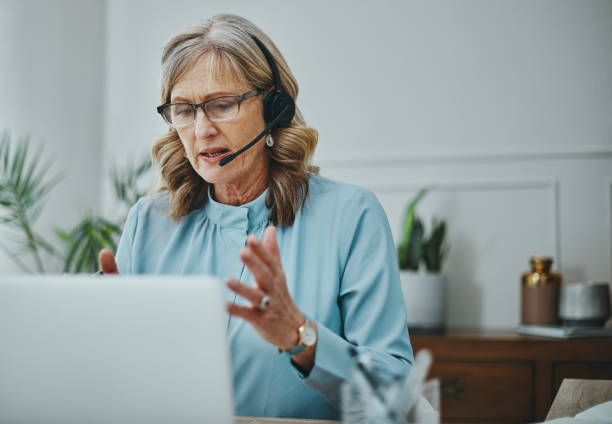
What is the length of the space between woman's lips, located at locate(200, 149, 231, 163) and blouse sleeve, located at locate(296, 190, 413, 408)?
28 centimetres

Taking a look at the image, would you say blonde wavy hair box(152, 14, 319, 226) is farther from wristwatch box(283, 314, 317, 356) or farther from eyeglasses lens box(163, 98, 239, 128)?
wristwatch box(283, 314, 317, 356)

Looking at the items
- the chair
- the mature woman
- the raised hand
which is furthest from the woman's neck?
the chair

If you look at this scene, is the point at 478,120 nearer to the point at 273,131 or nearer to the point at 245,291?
the point at 273,131

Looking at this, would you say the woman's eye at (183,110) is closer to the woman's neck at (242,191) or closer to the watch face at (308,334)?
the woman's neck at (242,191)

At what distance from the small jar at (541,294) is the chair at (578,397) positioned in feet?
3.41

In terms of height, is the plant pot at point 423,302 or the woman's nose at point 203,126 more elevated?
the woman's nose at point 203,126

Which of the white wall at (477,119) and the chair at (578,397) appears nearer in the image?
the chair at (578,397)

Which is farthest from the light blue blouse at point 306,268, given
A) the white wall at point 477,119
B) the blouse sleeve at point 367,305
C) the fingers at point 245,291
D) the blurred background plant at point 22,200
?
the white wall at point 477,119

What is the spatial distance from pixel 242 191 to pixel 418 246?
1.05 metres

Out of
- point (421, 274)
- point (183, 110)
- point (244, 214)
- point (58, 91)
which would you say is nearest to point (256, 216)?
point (244, 214)

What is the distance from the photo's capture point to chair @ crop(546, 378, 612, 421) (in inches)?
37.5

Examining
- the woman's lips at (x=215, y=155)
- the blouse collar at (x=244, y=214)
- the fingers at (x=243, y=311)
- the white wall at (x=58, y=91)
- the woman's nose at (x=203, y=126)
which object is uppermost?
the white wall at (x=58, y=91)

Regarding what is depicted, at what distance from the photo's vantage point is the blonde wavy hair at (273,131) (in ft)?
Answer: 4.00

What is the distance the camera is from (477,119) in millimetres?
2414
